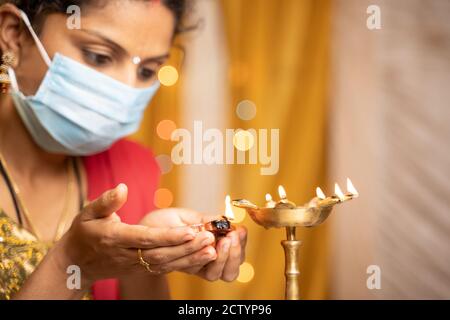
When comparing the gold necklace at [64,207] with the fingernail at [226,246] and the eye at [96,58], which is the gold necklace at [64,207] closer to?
the eye at [96,58]

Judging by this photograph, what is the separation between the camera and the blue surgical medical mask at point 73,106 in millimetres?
1245

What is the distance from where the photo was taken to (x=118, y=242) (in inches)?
38.1

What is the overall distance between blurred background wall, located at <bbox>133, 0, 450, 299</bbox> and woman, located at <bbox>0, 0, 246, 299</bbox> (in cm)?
42

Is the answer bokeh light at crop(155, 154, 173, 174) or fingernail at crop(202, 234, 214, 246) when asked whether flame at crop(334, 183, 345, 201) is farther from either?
bokeh light at crop(155, 154, 173, 174)

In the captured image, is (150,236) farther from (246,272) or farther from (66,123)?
(246,272)

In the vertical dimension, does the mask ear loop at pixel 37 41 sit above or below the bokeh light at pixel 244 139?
above

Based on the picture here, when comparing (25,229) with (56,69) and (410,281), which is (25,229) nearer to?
(56,69)

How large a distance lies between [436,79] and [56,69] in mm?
1088

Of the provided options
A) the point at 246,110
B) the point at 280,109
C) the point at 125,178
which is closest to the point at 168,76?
the point at 246,110

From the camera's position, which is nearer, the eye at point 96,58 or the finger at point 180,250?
the finger at point 180,250

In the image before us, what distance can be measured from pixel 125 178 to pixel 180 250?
2.09 ft

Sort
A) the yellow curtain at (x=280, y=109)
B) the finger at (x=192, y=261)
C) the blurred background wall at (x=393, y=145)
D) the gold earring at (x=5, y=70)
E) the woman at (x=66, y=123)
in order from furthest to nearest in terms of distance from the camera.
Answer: the yellow curtain at (x=280, y=109)
the blurred background wall at (x=393, y=145)
the gold earring at (x=5, y=70)
the woman at (x=66, y=123)
the finger at (x=192, y=261)

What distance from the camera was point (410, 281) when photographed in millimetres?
1684

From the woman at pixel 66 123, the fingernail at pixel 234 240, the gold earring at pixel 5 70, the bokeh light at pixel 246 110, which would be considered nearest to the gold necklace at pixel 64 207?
the woman at pixel 66 123
